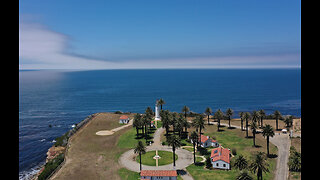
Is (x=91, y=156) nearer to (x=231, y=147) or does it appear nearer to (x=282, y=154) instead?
(x=231, y=147)

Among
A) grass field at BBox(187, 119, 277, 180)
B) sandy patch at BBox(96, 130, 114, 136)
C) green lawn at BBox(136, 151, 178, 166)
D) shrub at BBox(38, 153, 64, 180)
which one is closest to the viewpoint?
grass field at BBox(187, 119, 277, 180)

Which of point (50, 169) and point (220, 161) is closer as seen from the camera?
point (50, 169)

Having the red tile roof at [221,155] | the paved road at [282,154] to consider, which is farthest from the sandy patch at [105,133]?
the paved road at [282,154]

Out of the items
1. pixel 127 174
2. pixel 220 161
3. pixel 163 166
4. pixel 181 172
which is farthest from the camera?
pixel 163 166

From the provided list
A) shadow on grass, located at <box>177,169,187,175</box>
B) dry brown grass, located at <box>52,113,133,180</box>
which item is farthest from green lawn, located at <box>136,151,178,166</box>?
dry brown grass, located at <box>52,113,133,180</box>

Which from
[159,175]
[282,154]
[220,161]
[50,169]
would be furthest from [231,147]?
[50,169]

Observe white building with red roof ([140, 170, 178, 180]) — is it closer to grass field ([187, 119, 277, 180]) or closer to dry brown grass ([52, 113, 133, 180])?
grass field ([187, 119, 277, 180])

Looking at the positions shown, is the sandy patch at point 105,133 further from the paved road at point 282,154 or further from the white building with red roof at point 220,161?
the paved road at point 282,154
